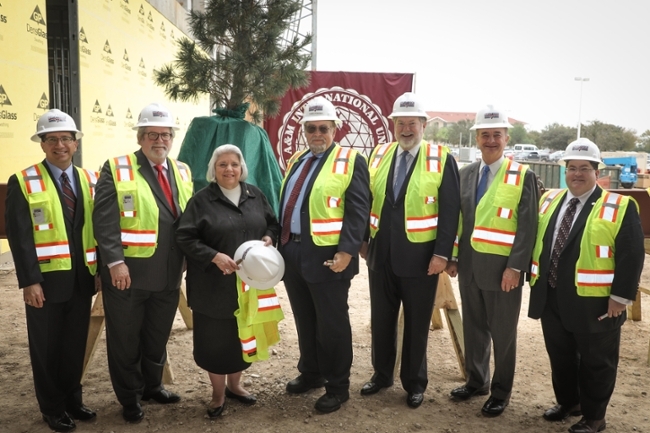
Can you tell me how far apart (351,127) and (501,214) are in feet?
15.3

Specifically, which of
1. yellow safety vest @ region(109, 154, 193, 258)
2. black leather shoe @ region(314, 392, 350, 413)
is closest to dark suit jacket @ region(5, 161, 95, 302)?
yellow safety vest @ region(109, 154, 193, 258)

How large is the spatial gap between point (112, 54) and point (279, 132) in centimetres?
387

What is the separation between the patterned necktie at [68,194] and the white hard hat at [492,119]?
2504 millimetres

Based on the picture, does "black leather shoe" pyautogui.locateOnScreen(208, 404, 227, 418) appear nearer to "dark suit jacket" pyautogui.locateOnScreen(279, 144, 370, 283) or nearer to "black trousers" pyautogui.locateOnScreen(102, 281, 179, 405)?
"black trousers" pyautogui.locateOnScreen(102, 281, 179, 405)

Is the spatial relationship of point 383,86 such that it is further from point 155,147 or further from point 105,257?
point 105,257

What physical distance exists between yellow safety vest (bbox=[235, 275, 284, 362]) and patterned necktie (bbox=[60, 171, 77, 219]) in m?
1.06

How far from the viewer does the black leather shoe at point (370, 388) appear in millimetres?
3990

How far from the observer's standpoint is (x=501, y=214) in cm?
355

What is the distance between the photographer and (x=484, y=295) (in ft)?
12.2

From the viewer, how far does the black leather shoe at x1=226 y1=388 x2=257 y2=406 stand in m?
3.81

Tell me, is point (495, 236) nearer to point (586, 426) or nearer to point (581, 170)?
point (581, 170)

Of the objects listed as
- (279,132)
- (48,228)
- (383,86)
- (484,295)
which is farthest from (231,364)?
(383,86)

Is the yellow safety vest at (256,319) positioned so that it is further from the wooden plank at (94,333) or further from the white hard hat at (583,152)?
the white hard hat at (583,152)

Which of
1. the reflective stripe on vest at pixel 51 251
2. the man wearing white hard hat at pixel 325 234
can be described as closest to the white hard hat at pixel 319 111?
the man wearing white hard hat at pixel 325 234
